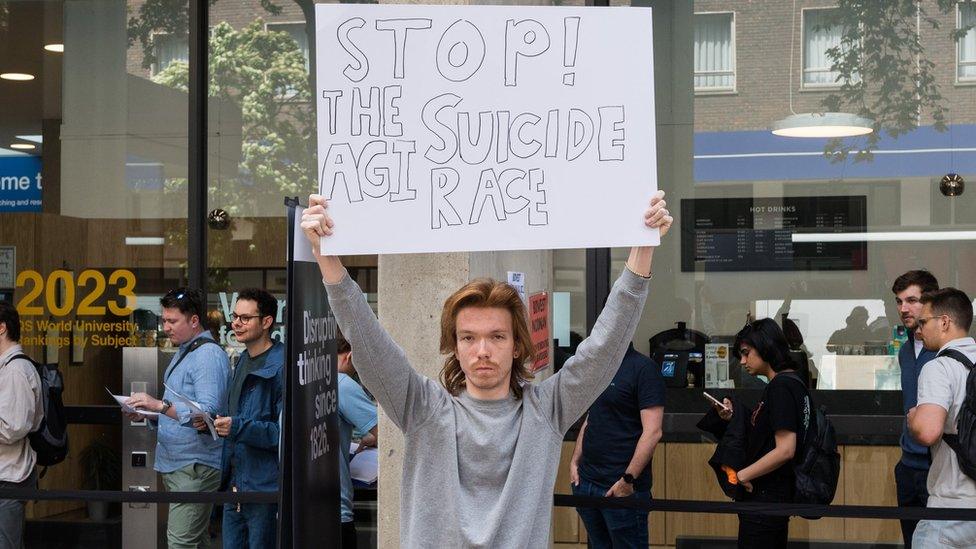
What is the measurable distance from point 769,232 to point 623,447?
2657 millimetres

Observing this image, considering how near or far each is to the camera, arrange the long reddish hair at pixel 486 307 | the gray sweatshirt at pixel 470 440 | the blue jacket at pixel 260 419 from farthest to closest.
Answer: the blue jacket at pixel 260 419
the long reddish hair at pixel 486 307
the gray sweatshirt at pixel 470 440

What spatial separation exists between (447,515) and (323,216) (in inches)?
31.7

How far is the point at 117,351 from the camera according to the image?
8.16 metres

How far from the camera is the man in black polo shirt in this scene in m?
6.09

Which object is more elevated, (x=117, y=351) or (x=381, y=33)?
(x=381, y=33)

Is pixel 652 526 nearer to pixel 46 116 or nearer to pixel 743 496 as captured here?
pixel 743 496

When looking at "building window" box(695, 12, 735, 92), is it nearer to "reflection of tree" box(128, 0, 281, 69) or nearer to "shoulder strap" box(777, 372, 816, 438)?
"shoulder strap" box(777, 372, 816, 438)

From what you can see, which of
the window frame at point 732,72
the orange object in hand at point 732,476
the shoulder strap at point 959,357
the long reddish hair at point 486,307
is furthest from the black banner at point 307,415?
the window frame at point 732,72

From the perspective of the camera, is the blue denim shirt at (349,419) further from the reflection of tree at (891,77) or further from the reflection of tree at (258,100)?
the reflection of tree at (891,77)

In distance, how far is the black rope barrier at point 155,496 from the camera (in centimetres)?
547

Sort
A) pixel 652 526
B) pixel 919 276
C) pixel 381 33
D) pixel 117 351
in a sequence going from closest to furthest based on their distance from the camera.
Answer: pixel 381 33, pixel 919 276, pixel 652 526, pixel 117 351

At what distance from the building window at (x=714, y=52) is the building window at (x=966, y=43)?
1612 millimetres

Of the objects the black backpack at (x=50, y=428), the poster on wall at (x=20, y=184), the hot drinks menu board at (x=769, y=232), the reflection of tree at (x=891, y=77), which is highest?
the reflection of tree at (x=891, y=77)

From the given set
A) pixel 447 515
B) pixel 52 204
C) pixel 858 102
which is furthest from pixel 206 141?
pixel 447 515
